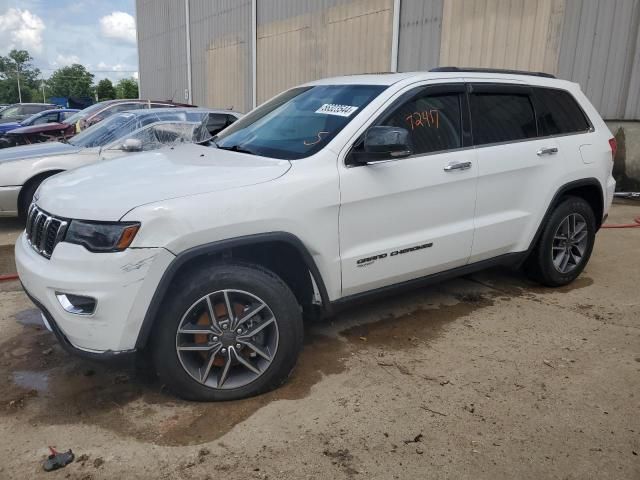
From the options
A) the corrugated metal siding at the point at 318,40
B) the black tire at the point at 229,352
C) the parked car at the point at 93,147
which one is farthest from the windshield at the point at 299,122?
the corrugated metal siding at the point at 318,40

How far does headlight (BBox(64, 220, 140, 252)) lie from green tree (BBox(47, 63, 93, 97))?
106 meters

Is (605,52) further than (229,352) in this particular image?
Yes

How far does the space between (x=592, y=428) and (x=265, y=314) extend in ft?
5.96

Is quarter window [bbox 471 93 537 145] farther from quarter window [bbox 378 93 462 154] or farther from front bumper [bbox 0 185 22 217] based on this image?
front bumper [bbox 0 185 22 217]

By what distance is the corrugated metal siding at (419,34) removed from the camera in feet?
38.0

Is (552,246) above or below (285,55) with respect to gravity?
below

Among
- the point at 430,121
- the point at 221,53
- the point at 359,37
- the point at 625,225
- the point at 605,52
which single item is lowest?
the point at 625,225

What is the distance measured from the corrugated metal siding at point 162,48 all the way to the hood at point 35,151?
55.6ft

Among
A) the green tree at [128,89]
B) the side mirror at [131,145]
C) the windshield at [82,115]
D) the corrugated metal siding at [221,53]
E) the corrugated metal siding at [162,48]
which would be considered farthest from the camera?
the green tree at [128,89]

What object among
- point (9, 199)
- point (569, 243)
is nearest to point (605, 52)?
point (569, 243)

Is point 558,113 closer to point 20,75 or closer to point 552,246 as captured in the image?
point 552,246

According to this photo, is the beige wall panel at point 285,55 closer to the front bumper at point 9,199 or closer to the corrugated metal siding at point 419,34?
the corrugated metal siding at point 419,34

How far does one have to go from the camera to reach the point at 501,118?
4129mm

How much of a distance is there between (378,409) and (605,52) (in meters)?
8.67
